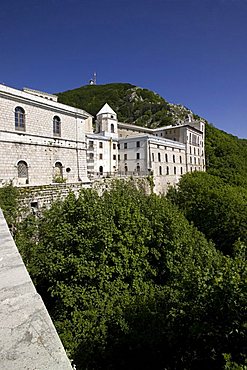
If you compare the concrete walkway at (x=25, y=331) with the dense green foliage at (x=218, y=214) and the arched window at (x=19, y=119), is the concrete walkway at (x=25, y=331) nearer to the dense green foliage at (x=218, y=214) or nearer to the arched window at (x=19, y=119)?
the arched window at (x=19, y=119)

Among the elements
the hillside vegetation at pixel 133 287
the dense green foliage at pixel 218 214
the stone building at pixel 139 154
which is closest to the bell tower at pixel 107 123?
the stone building at pixel 139 154

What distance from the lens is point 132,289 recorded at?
9.12m

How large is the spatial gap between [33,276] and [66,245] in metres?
1.74

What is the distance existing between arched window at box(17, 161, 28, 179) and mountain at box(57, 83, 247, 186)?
3478 centimetres

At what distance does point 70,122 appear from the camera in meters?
18.3

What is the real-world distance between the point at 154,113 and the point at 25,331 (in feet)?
292

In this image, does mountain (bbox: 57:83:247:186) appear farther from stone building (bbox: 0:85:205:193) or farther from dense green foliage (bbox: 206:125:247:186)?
stone building (bbox: 0:85:205:193)

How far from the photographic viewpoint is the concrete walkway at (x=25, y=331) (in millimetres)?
1329

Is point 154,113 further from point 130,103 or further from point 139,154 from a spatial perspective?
Answer: point 139,154

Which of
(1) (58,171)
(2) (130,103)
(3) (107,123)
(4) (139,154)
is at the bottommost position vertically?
(1) (58,171)

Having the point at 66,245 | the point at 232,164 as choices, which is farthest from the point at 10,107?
the point at 232,164

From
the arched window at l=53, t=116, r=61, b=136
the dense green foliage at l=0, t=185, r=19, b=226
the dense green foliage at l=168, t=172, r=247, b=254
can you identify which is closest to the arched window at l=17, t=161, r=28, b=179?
the dense green foliage at l=0, t=185, r=19, b=226

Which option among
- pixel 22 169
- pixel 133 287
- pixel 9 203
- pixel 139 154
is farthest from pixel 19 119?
pixel 139 154

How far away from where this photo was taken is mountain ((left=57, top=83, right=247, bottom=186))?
47.7m
